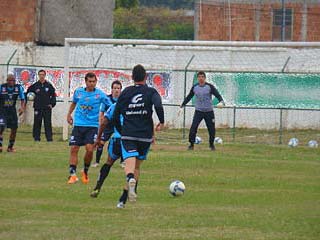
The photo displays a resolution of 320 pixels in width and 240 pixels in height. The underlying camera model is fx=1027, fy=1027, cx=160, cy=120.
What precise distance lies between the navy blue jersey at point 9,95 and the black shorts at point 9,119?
0.16 metres

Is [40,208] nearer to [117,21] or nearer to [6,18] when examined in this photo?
→ [6,18]

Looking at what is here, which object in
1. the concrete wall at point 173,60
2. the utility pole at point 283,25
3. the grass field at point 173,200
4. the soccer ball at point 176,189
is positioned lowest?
the grass field at point 173,200

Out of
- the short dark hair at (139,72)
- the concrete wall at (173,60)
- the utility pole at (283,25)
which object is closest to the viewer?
the short dark hair at (139,72)

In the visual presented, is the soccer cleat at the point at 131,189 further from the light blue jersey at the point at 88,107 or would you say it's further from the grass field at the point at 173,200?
the light blue jersey at the point at 88,107

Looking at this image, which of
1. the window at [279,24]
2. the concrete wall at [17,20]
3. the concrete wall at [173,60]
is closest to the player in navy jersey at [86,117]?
the concrete wall at [173,60]

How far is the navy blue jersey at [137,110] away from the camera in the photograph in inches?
538

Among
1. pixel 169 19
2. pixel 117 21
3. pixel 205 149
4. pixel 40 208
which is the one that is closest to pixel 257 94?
pixel 205 149

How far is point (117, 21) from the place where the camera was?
70312 millimetres

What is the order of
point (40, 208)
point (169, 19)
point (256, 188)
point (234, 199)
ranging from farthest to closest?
point (169, 19) → point (256, 188) → point (234, 199) → point (40, 208)

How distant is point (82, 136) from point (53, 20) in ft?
70.4

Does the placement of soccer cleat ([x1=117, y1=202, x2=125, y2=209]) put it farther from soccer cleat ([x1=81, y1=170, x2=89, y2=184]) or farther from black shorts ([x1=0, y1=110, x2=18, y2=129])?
black shorts ([x1=0, y1=110, x2=18, y2=129])

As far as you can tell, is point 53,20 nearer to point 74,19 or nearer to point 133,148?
point 74,19

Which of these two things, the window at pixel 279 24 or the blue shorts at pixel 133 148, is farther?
the window at pixel 279 24

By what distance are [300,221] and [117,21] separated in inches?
2305
